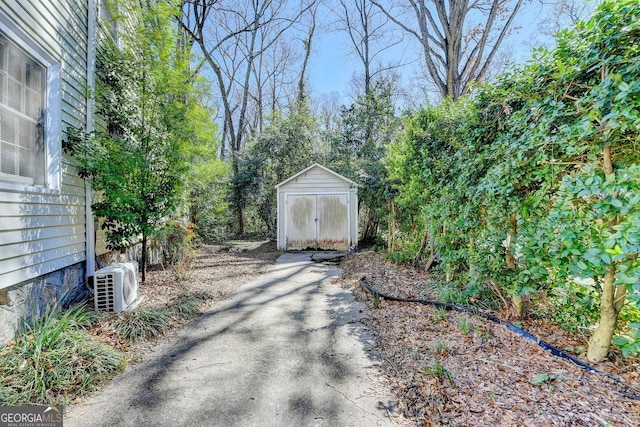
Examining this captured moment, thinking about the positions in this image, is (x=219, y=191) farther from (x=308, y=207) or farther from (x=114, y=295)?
(x=114, y=295)

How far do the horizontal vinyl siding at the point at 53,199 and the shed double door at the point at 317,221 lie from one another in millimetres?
6595

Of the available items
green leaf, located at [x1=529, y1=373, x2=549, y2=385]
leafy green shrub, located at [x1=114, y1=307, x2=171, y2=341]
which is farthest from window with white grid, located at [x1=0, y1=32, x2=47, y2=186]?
green leaf, located at [x1=529, y1=373, x2=549, y2=385]

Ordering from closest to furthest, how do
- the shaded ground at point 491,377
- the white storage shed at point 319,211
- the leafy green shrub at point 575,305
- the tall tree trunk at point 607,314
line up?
the shaded ground at point 491,377 → the tall tree trunk at point 607,314 → the leafy green shrub at point 575,305 → the white storage shed at point 319,211

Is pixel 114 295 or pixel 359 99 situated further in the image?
pixel 359 99

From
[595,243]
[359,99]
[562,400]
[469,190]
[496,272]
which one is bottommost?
[562,400]

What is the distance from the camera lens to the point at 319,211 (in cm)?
1042

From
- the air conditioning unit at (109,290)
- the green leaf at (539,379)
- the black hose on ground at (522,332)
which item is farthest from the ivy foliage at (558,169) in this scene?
the air conditioning unit at (109,290)

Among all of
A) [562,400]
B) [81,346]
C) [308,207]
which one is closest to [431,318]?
[562,400]

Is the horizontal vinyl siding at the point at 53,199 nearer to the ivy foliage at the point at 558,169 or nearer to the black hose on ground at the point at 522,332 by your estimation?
the black hose on ground at the point at 522,332

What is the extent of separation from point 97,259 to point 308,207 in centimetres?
650

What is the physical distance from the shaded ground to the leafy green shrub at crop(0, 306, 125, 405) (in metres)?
2.59

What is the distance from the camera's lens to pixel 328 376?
275cm

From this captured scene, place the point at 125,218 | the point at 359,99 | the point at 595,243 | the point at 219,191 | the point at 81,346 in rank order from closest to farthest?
the point at 595,243
the point at 81,346
the point at 125,218
the point at 219,191
the point at 359,99

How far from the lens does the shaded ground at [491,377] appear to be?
6.77 ft
